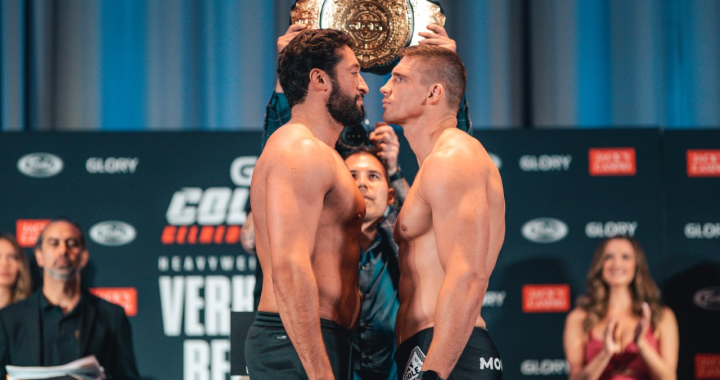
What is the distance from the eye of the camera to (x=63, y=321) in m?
3.93

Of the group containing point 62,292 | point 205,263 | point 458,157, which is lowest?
point 62,292

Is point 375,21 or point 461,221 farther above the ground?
point 375,21

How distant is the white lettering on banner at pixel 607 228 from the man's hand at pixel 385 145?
127 cm

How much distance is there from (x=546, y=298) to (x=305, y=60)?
2185 millimetres

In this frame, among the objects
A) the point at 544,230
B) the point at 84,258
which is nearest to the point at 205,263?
the point at 84,258

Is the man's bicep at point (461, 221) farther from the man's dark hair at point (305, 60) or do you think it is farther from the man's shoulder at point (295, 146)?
the man's dark hair at point (305, 60)

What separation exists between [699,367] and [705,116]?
6.73 feet

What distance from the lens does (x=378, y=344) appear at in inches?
129

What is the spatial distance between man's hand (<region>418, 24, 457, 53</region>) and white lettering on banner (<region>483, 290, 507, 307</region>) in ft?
5.19

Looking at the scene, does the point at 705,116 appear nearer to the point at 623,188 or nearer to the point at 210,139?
the point at 623,188

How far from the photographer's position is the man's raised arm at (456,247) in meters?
2.24

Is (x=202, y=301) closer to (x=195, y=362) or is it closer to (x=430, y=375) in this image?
(x=195, y=362)

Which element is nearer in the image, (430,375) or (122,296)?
(430,375)

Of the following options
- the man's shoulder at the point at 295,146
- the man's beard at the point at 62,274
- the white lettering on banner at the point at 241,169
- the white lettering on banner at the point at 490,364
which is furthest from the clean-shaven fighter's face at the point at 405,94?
the man's beard at the point at 62,274
